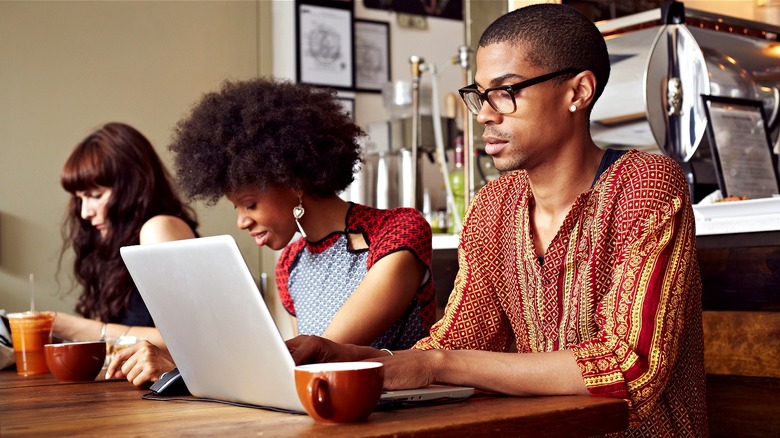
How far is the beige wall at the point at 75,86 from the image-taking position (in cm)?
356

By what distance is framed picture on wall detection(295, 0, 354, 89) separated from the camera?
411cm

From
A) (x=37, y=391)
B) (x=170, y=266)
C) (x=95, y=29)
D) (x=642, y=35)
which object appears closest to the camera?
(x=170, y=266)

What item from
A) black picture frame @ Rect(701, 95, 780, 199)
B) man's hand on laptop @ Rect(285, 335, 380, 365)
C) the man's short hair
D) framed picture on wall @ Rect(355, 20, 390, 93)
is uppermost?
framed picture on wall @ Rect(355, 20, 390, 93)

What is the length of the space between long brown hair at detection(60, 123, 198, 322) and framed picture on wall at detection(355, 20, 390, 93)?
1.77m

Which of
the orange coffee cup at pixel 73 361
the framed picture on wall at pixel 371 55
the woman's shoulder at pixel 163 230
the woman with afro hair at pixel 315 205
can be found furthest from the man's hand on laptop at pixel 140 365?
the framed picture on wall at pixel 371 55

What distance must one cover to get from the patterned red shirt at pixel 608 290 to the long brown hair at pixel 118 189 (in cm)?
127

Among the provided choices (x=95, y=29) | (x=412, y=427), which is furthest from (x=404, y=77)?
(x=412, y=427)

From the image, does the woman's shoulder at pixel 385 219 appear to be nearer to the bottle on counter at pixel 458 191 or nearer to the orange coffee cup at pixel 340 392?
the orange coffee cup at pixel 340 392

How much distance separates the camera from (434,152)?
3.93m

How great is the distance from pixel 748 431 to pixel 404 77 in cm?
281

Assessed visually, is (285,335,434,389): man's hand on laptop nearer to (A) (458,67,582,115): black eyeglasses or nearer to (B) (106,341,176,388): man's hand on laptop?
(B) (106,341,176,388): man's hand on laptop

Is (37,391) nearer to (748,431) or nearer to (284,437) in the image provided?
(284,437)

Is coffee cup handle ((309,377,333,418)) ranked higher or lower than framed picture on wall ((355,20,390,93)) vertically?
lower

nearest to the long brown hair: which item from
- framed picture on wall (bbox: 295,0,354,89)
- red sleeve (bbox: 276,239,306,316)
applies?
red sleeve (bbox: 276,239,306,316)
